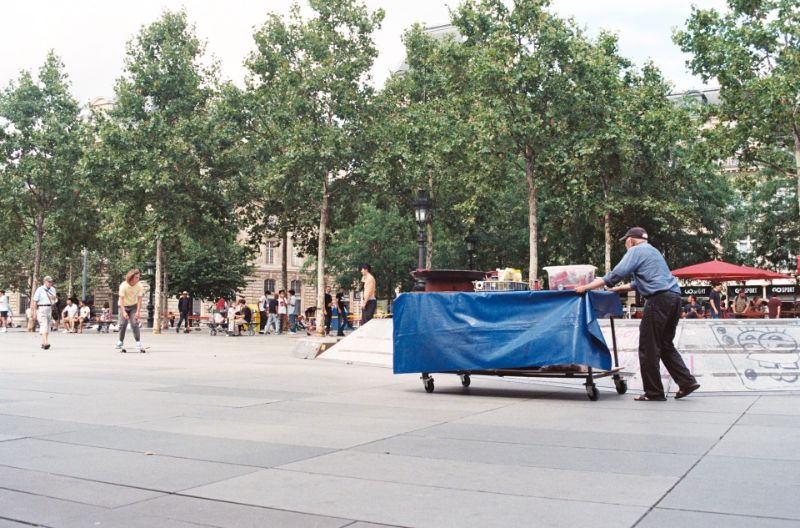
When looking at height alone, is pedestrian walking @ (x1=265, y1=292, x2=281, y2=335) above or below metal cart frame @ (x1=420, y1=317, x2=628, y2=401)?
above

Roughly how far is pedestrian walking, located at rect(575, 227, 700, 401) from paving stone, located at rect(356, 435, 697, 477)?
328cm

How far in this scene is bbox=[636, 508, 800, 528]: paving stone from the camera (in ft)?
12.6

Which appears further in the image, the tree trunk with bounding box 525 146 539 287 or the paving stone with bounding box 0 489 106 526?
the tree trunk with bounding box 525 146 539 287

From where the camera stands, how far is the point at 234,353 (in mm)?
19547

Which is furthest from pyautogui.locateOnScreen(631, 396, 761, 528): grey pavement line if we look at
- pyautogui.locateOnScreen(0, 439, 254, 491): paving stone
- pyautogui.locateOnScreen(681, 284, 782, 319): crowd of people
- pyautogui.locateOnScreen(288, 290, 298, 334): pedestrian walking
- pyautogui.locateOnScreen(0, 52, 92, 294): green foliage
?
pyautogui.locateOnScreen(0, 52, 92, 294): green foliage

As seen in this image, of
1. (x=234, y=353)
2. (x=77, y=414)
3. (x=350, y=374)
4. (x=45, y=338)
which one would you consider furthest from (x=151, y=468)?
(x=45, y=338)

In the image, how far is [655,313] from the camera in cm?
904

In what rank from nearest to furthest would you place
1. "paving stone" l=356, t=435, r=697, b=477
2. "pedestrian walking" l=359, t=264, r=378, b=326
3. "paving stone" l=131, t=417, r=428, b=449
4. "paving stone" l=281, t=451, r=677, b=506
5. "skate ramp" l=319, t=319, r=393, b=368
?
"paving stone" l=281, t=451, r=677, b=506, "paving stone" l=356, t=435, r=697, b=477, "paving stone" l=131, t=417, r=428, b=449, "skate ramp" l=319, t=319, r=393, b=368, "pedestrian walking" l=359, t=264, r=378, b=326

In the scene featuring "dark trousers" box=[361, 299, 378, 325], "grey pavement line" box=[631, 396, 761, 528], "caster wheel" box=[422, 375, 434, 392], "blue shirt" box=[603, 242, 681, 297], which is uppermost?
"blue shirt" box=[603, 242, 681, 297]

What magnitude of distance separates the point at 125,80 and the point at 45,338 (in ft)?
53.5

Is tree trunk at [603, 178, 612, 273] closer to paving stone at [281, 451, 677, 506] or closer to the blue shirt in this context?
the blue shirt

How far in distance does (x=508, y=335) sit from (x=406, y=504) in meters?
5.54

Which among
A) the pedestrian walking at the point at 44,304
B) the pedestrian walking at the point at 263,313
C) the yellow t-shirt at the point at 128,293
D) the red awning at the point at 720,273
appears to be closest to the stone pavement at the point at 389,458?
the yellow t-shirt at the point at 128,293

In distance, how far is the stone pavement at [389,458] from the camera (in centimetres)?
416
